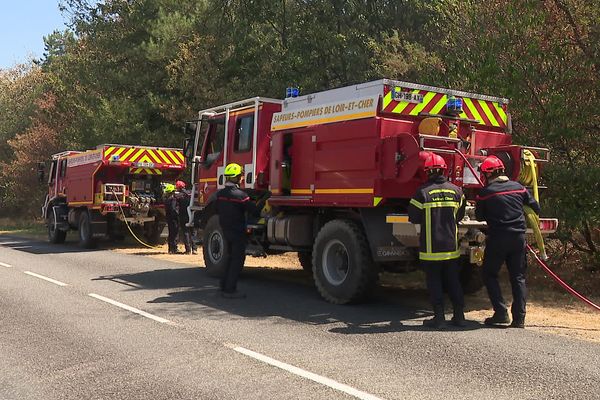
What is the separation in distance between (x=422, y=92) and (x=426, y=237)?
2175 mm

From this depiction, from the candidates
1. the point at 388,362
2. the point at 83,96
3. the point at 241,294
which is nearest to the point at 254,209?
the point at 241,294

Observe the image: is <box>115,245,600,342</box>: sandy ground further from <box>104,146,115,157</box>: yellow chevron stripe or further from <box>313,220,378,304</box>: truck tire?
<box>104,146,115,157</box>: yellow chevron stripe

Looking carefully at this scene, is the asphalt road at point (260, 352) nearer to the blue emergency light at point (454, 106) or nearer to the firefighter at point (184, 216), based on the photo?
the blue emergency light at point (454, 106)

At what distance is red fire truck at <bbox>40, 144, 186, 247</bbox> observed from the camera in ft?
55.8

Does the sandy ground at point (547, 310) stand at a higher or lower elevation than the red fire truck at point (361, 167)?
lower

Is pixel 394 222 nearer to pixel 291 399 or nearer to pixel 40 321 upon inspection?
pixel 291 399

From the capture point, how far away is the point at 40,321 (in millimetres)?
7047

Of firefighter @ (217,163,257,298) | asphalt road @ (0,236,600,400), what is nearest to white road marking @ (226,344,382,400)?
asphalt road @ (0,236,600,400)

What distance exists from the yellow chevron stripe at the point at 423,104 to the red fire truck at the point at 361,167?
1cm

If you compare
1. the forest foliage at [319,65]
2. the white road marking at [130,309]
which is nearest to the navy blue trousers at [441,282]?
the white road marking at [130,309]

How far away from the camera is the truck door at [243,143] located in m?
9.98

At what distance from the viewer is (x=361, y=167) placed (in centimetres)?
769

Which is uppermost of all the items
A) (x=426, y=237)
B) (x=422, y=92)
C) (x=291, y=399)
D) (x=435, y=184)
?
(x=422, y=92)

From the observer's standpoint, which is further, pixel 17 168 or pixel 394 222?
pixel 17 168
